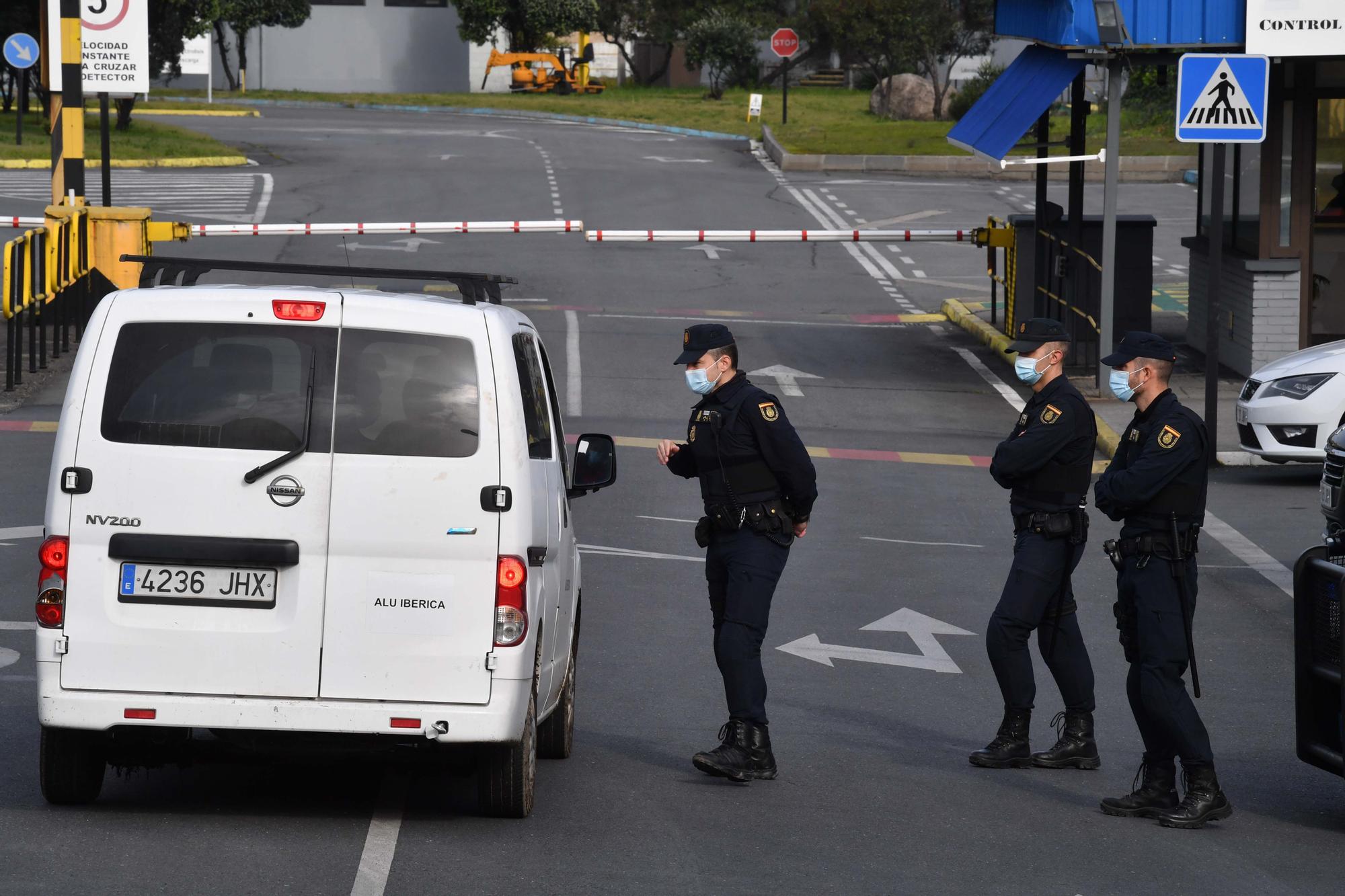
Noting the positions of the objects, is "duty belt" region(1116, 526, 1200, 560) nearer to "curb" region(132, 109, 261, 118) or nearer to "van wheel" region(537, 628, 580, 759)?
"van wheel" region(537, 628, 580, 759)

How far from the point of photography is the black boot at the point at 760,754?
746 centimetres

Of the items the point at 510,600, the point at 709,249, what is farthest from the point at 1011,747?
the point at 709,249

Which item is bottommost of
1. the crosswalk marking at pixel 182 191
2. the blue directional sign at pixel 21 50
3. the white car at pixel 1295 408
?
the white car at pixel 1295 408

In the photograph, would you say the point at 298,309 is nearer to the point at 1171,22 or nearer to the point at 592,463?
the point at 592,463

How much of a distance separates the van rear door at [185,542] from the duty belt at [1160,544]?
3041 mm

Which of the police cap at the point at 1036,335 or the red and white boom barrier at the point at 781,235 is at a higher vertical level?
the red and white boom barrier at the point at 781,235

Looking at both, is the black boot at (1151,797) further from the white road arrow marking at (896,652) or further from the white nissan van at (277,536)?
the white road arrow marking at (896,652)

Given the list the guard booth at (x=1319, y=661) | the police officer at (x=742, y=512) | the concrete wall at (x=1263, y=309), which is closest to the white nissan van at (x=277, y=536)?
the police officer at (x=742, y=512)

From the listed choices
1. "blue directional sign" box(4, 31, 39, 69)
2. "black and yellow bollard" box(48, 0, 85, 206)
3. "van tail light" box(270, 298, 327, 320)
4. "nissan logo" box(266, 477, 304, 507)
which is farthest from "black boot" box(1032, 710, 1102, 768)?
"blue directional sign" box(4, 31, 39, 69)

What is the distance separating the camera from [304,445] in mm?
6227

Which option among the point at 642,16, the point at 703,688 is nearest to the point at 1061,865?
the point at 703,688

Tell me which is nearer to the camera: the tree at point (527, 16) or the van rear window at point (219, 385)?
the van rear window at point (219, 385)

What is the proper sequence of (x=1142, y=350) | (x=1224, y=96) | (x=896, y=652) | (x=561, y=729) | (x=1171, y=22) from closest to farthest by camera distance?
1. (x=1142, y=350)
2. (x=561, y=729)
3. (x=896, y=652)
4. (x=1224, y=96)
5. (x=1171, y=22)

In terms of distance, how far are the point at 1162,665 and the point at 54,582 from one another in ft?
13.0
